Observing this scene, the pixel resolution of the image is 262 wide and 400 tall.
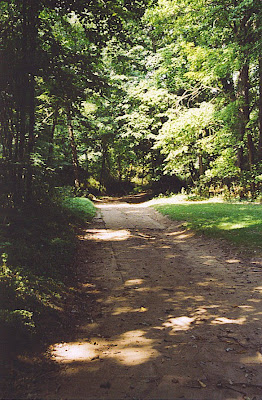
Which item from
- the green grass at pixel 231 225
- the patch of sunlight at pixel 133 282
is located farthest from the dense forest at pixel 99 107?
the green grass at pixel 231 225

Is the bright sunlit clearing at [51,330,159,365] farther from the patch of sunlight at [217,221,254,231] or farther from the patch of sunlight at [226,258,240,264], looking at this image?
the patch of sunlight at [217,221,254,231]

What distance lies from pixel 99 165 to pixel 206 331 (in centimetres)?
2892

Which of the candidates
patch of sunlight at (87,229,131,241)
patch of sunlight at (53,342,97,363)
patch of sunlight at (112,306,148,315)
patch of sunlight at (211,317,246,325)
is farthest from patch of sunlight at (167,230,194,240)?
patch of sunlight at (53,342,97,363)

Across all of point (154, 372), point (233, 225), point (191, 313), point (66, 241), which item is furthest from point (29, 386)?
point (233, 225)

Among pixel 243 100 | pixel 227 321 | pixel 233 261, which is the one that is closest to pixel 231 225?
pixel 233 261

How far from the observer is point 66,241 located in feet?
22.9

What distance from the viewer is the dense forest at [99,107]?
20.0 feet

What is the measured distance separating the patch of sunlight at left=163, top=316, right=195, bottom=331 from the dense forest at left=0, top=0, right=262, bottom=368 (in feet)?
5.59

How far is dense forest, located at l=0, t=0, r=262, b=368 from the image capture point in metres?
6.08

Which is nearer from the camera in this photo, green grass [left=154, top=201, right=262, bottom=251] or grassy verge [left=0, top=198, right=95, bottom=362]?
grassy verge [left=0, top=198, right=95, bottom=362]

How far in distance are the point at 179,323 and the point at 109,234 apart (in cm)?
590

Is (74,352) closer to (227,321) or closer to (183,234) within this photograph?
(227,321)

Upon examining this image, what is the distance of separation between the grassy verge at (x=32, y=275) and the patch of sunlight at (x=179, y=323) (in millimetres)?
1473

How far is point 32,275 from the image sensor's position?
463cm
